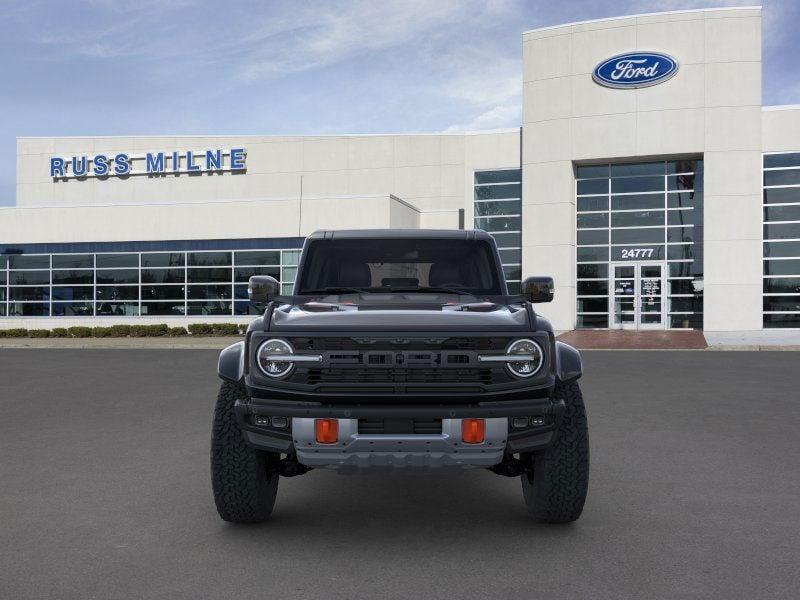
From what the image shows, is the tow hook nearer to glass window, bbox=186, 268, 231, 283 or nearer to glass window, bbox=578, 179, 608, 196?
glass window, bbox=578, 179, 608, 196

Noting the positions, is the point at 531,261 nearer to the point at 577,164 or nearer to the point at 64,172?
the point at 577,164

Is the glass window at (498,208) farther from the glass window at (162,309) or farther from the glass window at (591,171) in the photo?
the glass window at (162,309)

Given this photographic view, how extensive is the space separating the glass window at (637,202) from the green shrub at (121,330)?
2037 cm

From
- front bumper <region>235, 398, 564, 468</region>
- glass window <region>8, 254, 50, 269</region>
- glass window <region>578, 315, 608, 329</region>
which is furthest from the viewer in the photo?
glass window <region>8, 254, 50, 269</region>

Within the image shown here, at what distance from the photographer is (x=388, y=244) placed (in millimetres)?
6309

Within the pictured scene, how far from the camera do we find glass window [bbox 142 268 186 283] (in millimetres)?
35094

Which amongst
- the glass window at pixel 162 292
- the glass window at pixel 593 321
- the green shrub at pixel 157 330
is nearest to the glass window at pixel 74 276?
the glass window at pixel 162 292

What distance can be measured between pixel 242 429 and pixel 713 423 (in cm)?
648

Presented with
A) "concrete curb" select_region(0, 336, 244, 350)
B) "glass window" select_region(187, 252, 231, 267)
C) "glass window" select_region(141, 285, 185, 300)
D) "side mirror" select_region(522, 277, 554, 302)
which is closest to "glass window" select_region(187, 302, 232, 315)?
"glass window" select_region(141, 285, 185, 300)

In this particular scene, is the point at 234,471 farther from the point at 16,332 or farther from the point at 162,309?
the point at 162,309

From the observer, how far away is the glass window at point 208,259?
34469 millimetres

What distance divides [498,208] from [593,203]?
4.46 metres

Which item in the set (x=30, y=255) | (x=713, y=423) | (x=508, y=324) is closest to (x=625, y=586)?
(x=508, y=324)

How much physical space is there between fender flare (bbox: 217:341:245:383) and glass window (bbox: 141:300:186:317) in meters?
31.4
